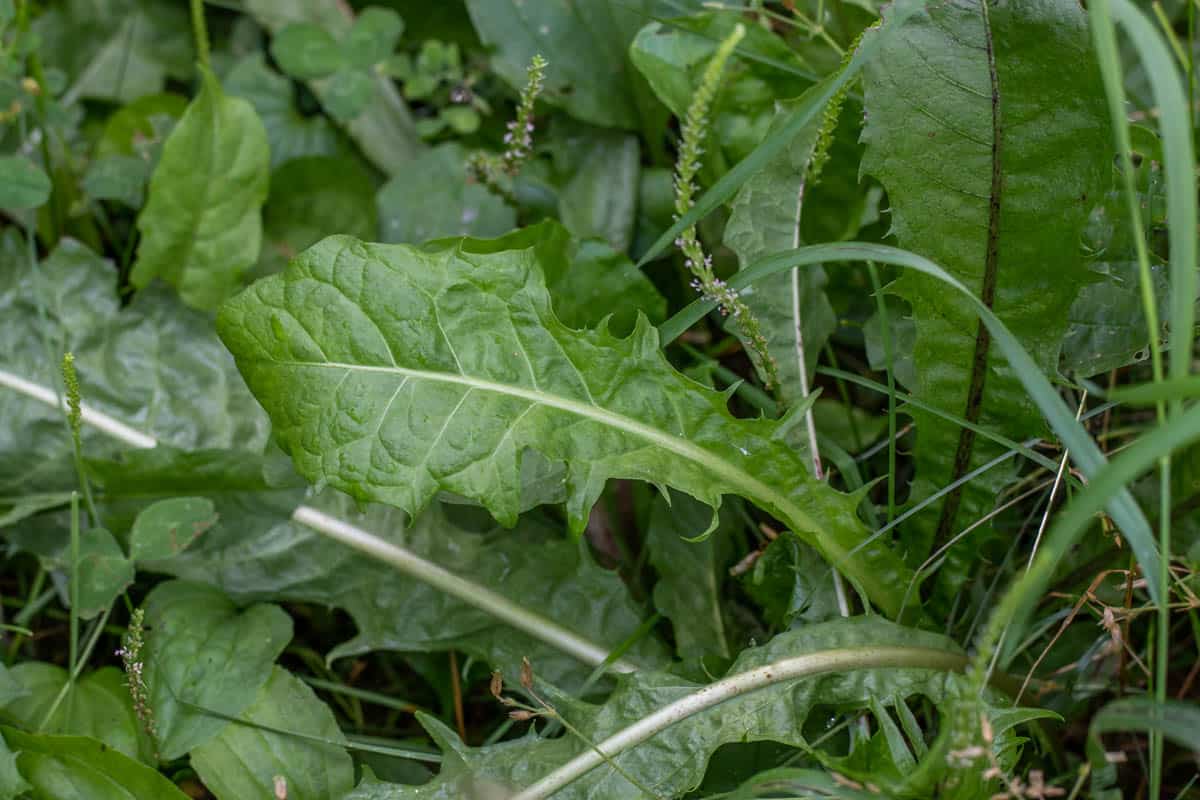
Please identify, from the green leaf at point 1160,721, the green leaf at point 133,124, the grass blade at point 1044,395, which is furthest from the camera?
the green leaf at point 133,124

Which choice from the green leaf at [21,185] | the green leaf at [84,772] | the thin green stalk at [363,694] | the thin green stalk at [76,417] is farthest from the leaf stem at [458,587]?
the green leaf at [21,185]

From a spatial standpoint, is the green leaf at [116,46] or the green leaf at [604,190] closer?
the green leaf at [604,190]

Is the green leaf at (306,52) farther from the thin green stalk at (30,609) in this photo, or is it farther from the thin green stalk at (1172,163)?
the thin green stalk at (1172,163)

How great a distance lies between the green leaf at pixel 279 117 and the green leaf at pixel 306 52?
0.19 feet

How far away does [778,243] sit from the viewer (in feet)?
5.73

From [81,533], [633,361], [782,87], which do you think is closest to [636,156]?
[782,87]

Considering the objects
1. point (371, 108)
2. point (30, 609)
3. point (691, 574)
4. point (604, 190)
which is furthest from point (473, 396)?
point (371, 108)

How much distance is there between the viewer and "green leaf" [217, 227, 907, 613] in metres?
1.52

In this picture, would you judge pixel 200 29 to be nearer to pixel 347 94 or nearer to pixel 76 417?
pixel 347 94

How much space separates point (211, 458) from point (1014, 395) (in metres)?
1.37

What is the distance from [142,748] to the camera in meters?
1.69

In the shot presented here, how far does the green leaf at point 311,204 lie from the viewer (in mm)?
2246

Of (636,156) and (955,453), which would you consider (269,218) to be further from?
(955,453)

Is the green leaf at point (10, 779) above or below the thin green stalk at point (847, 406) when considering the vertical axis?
below
